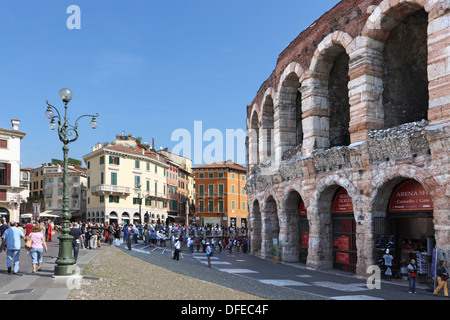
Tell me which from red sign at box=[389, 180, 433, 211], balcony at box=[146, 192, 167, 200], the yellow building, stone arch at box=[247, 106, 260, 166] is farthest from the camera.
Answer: balcony at box=[146, 192, 167, 200]

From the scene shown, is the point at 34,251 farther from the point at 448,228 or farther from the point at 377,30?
the point at 377,30

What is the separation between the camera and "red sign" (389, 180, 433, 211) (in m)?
15.4

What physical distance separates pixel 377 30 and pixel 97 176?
46.0 meters

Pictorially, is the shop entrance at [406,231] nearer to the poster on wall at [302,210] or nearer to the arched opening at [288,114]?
the poster on wall at [302,210]

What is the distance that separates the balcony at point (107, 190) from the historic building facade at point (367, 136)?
115 ft

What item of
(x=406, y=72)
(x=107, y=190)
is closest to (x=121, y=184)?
(x=107, y=190)

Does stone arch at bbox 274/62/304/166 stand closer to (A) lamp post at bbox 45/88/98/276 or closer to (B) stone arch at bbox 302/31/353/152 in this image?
(B) stone arch at bbox 302/31/353/152

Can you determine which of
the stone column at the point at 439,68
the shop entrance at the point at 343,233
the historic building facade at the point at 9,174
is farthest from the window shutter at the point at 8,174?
the stone column at the point at 439,68

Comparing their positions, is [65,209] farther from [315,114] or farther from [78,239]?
[315,114]

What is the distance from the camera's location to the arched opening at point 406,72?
1805cm

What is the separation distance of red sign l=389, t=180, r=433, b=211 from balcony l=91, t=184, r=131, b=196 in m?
43.1

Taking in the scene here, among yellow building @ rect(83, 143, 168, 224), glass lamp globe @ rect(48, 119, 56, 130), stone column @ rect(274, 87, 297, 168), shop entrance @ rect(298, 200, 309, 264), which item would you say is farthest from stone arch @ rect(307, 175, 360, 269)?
yellow building @ rect(83, 143, 168, 224)

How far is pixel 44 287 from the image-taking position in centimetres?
1048
